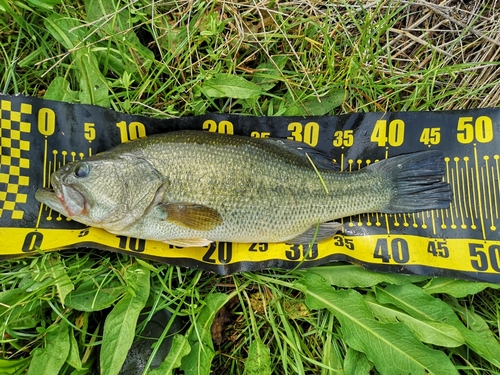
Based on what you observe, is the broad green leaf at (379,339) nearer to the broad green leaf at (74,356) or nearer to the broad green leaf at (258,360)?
the broad green leaf at (258,360)

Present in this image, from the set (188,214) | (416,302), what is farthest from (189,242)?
(416,302)

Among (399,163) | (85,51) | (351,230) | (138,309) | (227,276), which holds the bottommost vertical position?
(138,309)

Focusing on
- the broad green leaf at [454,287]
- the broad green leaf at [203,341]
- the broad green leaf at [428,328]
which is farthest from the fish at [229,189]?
the broad green leaf at [428,328]

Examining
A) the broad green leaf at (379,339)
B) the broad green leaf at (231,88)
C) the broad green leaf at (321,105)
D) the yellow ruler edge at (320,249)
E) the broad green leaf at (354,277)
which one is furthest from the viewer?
the broad green leaf at (321,105)

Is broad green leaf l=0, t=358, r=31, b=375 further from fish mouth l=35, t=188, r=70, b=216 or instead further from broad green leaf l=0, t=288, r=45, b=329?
fish mouth l=35, t=188, r=70, b=216

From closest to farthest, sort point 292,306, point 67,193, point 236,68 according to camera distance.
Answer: point 67,193 → point 292,306 → point 236,68

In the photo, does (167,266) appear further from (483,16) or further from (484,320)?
Answer: (483,16)

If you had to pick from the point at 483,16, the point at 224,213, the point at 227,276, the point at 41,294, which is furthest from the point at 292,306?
the point at 483,16
